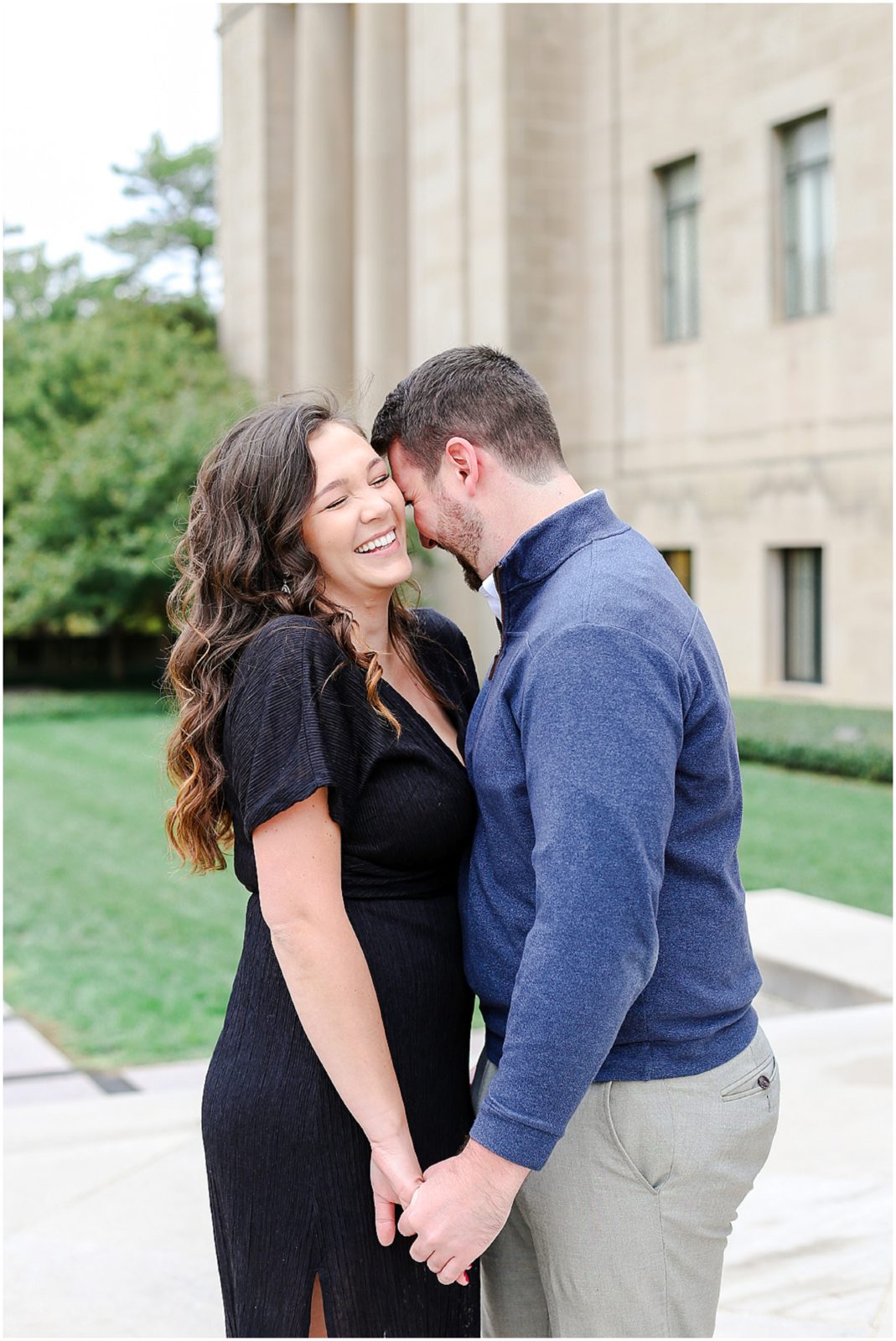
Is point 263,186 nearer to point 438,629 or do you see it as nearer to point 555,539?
point 438,629

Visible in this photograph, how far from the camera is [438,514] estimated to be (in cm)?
239

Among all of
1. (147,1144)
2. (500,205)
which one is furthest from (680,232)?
(147,1144)

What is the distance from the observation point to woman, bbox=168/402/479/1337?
220 centimetres

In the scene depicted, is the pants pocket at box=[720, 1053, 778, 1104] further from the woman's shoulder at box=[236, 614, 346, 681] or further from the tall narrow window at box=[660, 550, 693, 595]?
the tall narrow window at box=[660, 550, 693, 595]

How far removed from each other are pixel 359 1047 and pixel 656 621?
0.84 metres

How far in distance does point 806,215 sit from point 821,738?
7128 mm

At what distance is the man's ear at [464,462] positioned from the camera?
2301 millimetres

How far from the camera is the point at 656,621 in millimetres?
2064

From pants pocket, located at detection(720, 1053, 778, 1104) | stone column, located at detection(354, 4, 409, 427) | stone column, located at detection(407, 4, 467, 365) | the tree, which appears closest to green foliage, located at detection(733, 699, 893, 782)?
stone column, located at detection(407, 4, 467, 365)

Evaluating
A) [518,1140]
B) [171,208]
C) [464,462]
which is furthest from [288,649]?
[171,208]

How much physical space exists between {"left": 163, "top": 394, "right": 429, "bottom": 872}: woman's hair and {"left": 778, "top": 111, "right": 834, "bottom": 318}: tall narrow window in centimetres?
1629

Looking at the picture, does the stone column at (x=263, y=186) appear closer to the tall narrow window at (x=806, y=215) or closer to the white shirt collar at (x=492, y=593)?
the tall narrow window at (x=806, y=215)

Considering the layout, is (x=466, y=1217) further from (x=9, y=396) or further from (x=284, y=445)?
(x=9, y=396)

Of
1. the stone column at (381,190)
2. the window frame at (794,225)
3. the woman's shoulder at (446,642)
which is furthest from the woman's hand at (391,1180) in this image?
the stone column at (381,190)
